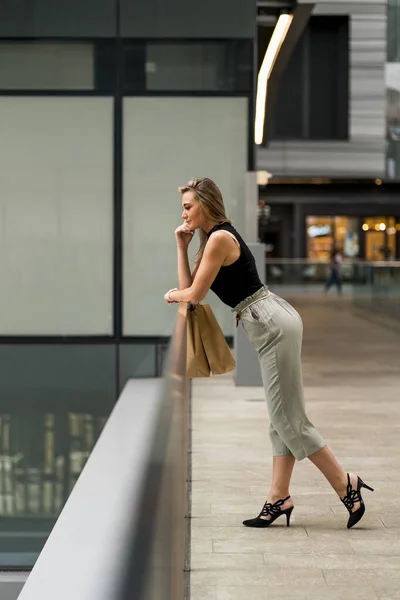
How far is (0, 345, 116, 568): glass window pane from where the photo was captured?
1504cm

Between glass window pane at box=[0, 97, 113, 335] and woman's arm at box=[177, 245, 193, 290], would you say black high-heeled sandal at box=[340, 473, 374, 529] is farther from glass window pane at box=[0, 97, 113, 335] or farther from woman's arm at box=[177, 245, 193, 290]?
glass window pane at box=[0, 97, 113, 335]

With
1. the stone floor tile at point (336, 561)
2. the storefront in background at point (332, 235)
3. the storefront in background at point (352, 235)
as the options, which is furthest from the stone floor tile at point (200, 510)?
the storefront in background at point (352, 235)

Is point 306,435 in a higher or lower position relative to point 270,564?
higher

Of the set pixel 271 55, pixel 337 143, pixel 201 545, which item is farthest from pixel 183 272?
pixel 337 143

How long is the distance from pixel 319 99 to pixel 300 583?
1919 inches

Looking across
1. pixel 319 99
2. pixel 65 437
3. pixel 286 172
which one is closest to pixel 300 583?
pixel 65 437

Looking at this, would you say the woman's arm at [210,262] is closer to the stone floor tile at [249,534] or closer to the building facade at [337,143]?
the stone floor tile at [249,534]

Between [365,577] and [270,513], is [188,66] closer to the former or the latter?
[270,513]

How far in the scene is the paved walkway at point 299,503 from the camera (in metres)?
4.81

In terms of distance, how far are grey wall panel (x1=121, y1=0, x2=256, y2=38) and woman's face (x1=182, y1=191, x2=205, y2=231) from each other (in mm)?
9787

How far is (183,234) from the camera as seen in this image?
17.6 feet

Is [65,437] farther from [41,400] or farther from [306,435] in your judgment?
[306,435]

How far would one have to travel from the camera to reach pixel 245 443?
28.0ft

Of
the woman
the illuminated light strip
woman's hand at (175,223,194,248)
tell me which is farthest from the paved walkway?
the illuminated light strip
